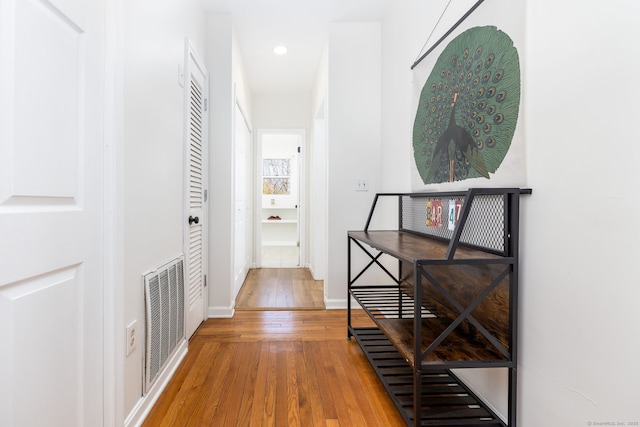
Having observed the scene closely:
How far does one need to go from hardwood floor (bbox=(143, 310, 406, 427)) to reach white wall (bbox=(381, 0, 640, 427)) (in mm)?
697

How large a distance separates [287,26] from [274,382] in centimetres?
282

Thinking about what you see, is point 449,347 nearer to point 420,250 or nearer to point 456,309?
point 456,309

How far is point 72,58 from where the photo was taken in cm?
97

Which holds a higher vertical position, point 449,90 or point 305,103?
point 305,103

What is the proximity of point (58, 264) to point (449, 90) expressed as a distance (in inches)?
67.9

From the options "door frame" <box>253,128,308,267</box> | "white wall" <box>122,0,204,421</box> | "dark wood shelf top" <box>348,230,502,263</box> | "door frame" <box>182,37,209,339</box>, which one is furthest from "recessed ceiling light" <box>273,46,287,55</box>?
"dark wood shelf top" <box>348,230,502,263</box>

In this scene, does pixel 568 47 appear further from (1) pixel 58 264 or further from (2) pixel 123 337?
(2) pixel 123 337

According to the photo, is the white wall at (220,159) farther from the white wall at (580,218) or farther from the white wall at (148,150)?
the white wall at (580,218)

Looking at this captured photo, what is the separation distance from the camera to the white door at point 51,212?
0.76 m

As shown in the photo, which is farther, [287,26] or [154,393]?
[287,26]

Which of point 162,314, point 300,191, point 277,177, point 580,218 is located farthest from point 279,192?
point 580,218

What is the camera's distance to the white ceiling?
2.54 meters

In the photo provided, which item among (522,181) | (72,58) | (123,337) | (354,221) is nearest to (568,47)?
(522,181)

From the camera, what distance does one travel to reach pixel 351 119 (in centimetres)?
280
